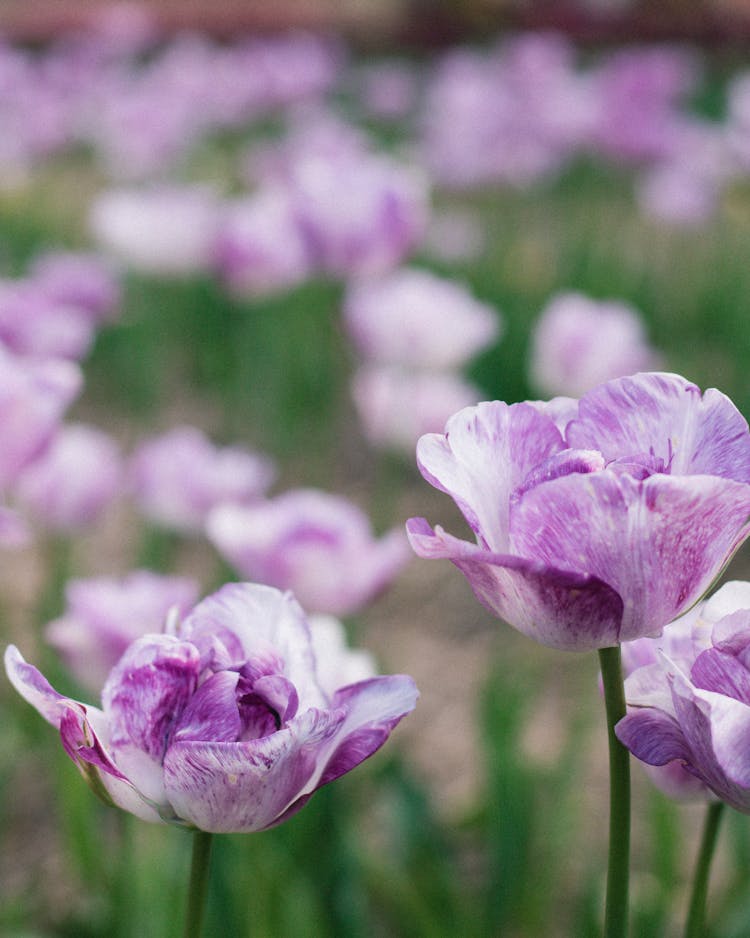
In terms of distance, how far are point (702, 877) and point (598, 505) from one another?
0.75 ft

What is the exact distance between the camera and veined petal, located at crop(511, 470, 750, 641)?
40cm

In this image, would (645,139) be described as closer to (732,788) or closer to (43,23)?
(732,788)

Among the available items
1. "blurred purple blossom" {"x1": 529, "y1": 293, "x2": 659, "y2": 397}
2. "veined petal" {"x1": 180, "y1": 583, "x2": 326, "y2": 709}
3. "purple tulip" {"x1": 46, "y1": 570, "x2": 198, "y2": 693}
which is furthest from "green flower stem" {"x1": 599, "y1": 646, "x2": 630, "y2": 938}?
"blurred purple blossom" {"x1": 529, "y1": 293, "x2": 659, "y2": 397}

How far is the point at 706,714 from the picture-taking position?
1.32 ft

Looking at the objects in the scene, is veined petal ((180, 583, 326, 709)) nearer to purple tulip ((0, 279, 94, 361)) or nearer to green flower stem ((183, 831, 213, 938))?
green flower stem ((183, 831, 213, 938))

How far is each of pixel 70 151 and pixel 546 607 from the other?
5.31 meters

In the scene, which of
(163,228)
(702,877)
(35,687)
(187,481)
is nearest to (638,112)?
(163,228)

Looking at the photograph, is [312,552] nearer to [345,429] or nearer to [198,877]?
[198,877]

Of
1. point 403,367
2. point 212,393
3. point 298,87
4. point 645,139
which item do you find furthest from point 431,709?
point 298,87

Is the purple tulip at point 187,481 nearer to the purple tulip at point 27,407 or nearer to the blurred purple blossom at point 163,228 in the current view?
the purple tulip at point 27,407

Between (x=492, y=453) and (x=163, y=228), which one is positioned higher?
(x=492, y=453)

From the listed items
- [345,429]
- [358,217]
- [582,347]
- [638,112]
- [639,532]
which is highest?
[639,532]

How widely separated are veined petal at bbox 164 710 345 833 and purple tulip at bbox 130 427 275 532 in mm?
723

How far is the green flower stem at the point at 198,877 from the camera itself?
46cm
